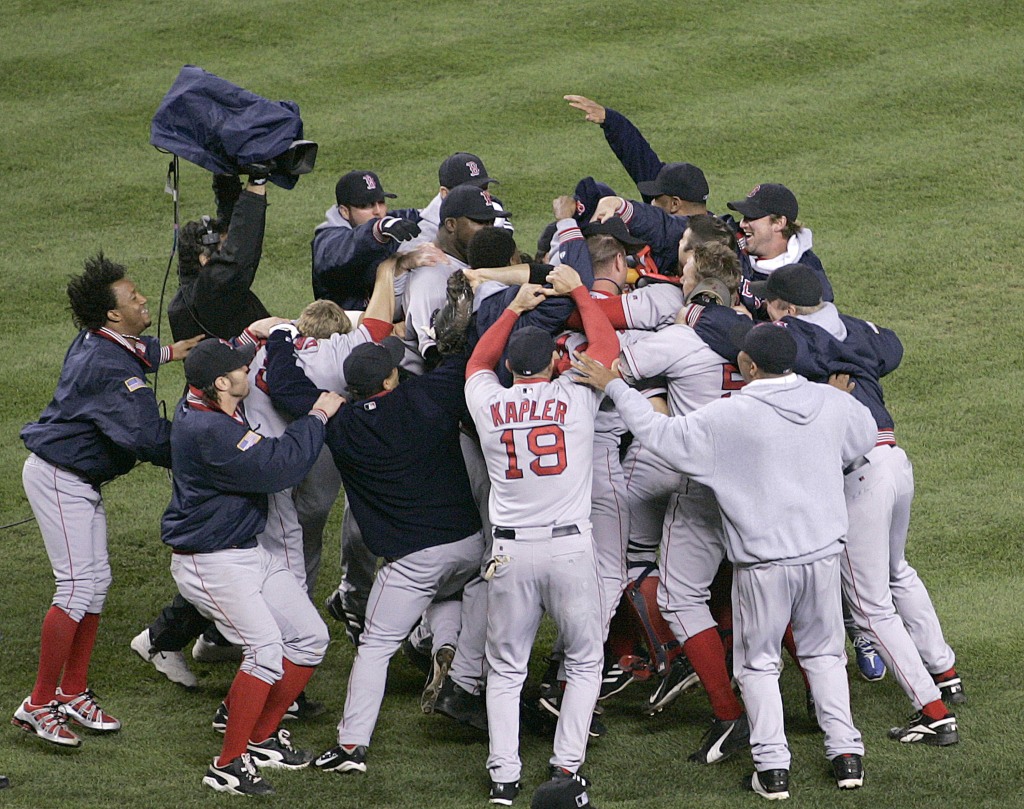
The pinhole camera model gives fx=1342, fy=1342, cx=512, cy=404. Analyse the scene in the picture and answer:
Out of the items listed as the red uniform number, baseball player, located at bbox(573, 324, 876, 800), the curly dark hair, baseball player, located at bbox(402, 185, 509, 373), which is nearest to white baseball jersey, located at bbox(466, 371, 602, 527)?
the red uniform number

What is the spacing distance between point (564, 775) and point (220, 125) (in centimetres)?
280

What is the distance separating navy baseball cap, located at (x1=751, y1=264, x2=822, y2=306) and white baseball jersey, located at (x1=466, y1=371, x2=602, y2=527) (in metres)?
0.89

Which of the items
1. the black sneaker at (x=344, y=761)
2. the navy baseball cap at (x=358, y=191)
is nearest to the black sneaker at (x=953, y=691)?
the black sneaker at (x=344, y=761)

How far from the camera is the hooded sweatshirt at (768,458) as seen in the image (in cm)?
448

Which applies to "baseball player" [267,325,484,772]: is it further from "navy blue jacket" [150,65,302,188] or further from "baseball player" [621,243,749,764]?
"navy blue jacket" [150,65,302,188]

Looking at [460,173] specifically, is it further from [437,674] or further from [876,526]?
[876,526]

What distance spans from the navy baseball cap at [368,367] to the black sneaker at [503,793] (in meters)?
1.46

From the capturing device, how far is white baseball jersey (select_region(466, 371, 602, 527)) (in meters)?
4.59

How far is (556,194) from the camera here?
10109 millimetres

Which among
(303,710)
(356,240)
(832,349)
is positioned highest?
(356,240)

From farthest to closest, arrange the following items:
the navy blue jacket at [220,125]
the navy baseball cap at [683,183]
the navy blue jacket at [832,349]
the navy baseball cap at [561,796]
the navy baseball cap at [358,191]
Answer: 1. the navy baseball cap at [683,183]
2. the navy baseball cap at [358,191]
3. the navy blue jacket at [220,125]
4. the navy blue jacket at [832,349]
5. the navy baseball cap at [561,796]

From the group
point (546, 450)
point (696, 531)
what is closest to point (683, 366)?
point (696, 531)

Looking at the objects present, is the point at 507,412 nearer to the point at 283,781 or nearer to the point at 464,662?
the point at 464,662

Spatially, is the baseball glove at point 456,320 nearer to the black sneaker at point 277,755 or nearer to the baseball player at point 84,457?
the baseball player at point 84,457
